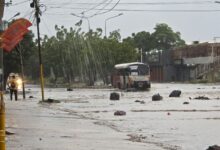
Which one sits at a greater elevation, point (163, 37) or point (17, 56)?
A: point (163, 37)

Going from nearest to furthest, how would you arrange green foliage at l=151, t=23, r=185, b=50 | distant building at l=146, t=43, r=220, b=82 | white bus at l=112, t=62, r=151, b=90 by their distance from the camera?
white bus at l=112, t=62, r=151, b=90, distant building at l=146, t=43, r=220, b=82, green foliage at l=151, t=23, r=185, b=50

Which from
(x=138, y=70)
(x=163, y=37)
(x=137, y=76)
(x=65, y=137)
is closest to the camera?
(x=65, y=137)

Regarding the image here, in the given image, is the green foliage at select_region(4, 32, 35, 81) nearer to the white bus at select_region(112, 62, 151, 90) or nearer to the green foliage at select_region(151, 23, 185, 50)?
the white bus at select_region(112, 62, 151, 90)

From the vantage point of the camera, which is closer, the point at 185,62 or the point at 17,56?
the point at 17,56

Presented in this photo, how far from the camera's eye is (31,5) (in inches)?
1639

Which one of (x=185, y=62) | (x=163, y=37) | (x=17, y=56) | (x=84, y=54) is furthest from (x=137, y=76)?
(x=163, y=37)

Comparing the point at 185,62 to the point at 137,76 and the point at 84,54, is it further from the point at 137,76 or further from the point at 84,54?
the point at 137,76

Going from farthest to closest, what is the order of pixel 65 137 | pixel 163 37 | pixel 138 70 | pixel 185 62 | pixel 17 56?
1. pixel 163 37
2. pixel 185 62
3. pixel 17 56
4. pixel 138 70
5. pixel 65 137

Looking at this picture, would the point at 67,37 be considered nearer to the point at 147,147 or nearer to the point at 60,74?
the point at 60,74

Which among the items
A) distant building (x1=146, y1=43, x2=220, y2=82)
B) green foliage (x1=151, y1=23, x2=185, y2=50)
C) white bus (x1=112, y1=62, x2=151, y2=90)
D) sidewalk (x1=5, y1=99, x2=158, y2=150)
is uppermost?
green foliage (x1=151, y1=23, x2=185, y2=50)

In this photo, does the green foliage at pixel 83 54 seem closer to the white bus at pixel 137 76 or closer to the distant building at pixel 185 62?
the distant building at pixel 185 62

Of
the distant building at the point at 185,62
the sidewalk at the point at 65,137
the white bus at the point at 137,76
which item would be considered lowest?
the sidewalk at the point at 65,137

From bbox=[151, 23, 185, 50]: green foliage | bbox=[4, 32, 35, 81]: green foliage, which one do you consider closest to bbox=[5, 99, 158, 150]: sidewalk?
bbox=[4, 32, 35, 81]: green foliage

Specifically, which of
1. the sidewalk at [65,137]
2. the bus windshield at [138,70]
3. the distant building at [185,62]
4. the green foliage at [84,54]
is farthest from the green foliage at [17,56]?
the sidewalk at [65,137]
